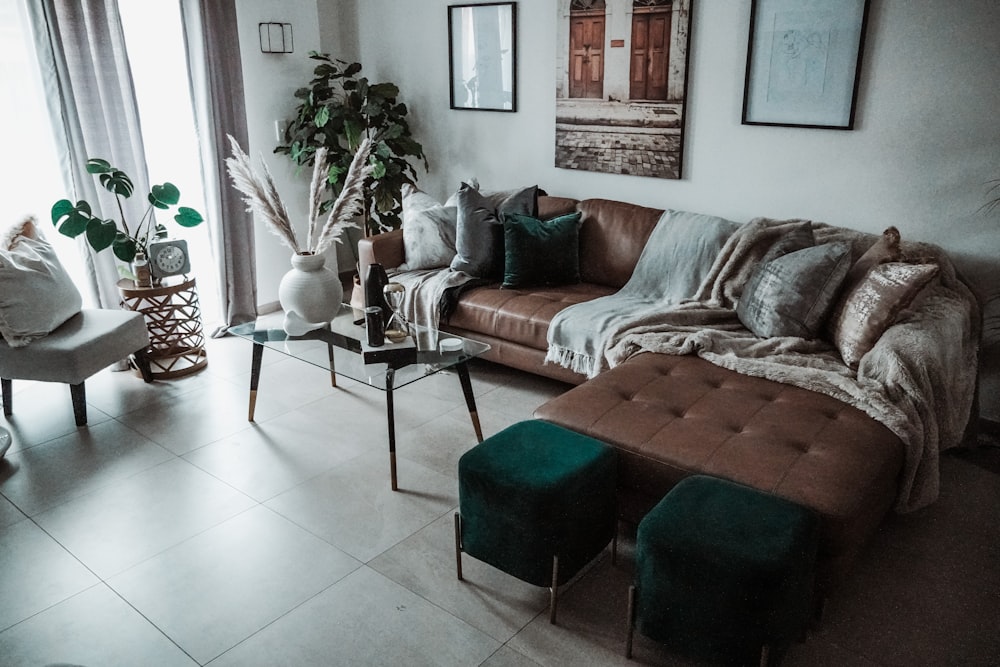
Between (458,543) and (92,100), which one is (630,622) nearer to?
(458,543)

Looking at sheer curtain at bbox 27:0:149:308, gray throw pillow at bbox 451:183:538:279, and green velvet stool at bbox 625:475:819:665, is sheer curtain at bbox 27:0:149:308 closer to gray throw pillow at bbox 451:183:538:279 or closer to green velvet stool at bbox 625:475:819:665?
gray throw pillow at bbox 451:183:538:279

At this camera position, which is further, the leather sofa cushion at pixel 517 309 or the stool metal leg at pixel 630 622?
the leather sofa cushion at pixel 517 309

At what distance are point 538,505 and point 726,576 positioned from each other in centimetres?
51

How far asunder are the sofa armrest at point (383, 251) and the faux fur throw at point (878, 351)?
4.89 ft

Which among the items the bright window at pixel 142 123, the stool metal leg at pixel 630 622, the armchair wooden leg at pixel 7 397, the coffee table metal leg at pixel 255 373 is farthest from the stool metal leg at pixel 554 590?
the bright window at pixel 142 123

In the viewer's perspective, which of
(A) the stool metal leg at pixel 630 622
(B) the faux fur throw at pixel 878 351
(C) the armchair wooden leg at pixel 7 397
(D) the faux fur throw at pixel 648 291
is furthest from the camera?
(C) the armchair wooden leg at pixel 7 397

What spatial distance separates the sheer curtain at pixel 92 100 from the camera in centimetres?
355

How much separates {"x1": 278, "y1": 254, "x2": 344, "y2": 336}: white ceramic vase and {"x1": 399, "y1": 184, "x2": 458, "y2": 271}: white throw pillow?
2.70ft

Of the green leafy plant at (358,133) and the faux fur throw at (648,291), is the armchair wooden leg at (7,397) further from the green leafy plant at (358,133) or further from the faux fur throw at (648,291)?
the faux fur throw at (648,291)

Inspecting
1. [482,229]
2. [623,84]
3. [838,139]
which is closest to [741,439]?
[838,139]

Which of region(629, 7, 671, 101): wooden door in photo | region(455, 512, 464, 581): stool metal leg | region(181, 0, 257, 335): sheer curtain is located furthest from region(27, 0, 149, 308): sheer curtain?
region(455, 512, 464, 581): stool metal leg

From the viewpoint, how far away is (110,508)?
2723 millimetres

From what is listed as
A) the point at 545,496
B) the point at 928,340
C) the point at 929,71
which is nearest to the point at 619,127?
the point at 929,71

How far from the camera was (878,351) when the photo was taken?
2.54 metres
